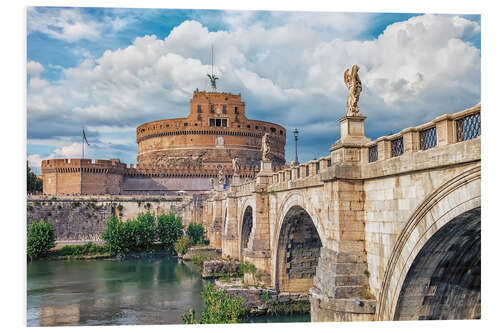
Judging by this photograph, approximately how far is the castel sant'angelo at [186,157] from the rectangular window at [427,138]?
172 ft

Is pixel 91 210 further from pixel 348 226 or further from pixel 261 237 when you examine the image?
pixel 348 226

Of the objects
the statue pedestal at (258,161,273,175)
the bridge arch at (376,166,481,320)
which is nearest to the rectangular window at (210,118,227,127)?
the statue pedestal at (258,161,273,175)

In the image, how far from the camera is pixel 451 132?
738 cm

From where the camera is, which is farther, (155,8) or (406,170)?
(155,8)

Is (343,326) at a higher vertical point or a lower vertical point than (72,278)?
higher

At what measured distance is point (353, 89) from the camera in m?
10.5

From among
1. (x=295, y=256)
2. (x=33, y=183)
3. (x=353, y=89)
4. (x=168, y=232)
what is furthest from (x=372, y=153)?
(x=33, y=183)

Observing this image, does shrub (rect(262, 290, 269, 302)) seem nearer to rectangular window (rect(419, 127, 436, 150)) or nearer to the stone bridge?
the stone bridge

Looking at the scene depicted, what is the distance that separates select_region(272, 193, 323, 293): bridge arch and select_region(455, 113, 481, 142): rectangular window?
485 inches

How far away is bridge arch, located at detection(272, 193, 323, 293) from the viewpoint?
1971 centimetres

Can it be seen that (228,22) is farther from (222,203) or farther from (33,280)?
(222,203)

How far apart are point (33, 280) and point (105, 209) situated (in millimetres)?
22593

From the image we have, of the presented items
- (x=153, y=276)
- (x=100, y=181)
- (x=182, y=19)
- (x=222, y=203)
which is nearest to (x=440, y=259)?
(x=182, y=19)

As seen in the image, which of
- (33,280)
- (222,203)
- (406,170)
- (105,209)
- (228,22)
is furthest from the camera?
(105,209)
